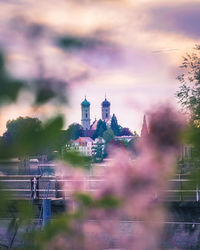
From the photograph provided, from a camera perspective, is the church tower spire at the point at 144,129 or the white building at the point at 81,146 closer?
the church tower spire at the point at 144,129

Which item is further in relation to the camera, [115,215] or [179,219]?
[179,219]

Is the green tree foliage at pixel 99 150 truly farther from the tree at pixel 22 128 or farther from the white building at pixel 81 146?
the tree at pixel 22 128

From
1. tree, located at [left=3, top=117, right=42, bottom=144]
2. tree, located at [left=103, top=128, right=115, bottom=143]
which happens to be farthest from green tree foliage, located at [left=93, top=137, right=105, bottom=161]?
tree, located at [left=3, top=117, right=42, bottom=144]

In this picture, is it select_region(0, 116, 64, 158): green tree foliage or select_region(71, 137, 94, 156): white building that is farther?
select_region(71, 137, 94, 156): white building

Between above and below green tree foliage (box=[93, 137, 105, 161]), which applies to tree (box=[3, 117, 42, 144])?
above

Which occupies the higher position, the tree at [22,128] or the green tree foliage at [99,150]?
the tree at [22,128]

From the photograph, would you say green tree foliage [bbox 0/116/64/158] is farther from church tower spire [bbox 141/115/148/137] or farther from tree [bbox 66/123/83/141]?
church tower spire [bbox 141/115/148/137]

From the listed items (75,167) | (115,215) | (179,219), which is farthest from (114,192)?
(179,219)

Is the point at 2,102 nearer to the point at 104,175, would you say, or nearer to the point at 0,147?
the point at 0,147

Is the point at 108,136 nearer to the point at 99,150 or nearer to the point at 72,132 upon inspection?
the point at 99,150

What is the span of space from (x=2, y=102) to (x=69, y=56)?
0.16 metres

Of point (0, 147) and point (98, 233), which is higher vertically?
point (0, 147)

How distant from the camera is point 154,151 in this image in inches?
38.8

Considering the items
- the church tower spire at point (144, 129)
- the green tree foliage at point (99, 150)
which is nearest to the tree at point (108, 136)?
the green tree foliage at point (99, 150)
